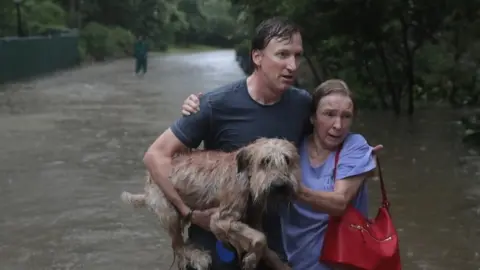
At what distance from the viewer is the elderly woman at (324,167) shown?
3.75m

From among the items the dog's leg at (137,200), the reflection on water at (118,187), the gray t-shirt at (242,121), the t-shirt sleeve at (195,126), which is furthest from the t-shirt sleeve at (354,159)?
the reflection on water at (118,187)

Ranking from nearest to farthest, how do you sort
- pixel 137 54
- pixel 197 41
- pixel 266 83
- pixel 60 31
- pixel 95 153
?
pixel 266 83, pixel 95 153, pixel 137 54, pixel 60 31, pixel 197 41

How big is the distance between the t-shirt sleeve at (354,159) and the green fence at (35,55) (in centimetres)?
3209

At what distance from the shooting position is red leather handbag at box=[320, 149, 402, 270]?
3.69 m

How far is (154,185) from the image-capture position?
3939mm

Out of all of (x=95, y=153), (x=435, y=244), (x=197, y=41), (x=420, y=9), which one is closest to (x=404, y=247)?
(x=435, y=244)

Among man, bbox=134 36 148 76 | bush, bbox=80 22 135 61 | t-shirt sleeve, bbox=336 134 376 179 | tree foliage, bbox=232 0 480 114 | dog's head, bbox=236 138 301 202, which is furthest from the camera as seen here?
bush, bbox=80 22 135 61

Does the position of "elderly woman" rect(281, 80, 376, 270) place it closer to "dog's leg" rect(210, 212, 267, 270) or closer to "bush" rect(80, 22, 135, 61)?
"dog's leg" rect(210, 212, 267, 270)

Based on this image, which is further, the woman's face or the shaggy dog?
the woman's face

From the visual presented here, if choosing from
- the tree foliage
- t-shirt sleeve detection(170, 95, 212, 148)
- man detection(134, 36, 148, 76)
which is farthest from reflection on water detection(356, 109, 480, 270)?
man detection(134, 36, 148, 76)

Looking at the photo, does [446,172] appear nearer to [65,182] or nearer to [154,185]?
[65,182]

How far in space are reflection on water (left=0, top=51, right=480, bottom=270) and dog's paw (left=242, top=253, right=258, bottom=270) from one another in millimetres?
4708

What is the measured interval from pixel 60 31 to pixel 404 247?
43676 mm

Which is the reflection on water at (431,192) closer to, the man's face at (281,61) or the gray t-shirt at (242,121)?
the gray t-shirt at (242,121)
